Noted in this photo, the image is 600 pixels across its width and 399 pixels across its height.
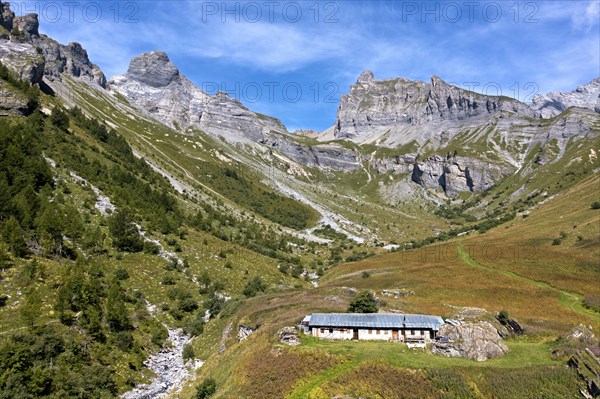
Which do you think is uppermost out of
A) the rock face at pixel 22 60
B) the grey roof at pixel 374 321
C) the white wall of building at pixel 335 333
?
the rock face at pixel 22 60

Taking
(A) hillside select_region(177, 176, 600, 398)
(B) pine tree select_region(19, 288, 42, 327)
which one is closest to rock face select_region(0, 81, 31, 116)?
(B) pine tree select_region(19, 288, 42, 327)

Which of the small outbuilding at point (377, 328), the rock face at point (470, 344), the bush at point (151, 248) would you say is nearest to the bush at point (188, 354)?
the small outbuilding at point (377, 328)

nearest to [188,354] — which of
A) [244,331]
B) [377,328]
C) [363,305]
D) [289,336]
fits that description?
[244,331]

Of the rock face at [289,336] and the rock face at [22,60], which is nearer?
the rock face at [289,336]

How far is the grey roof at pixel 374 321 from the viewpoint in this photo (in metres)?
33.6

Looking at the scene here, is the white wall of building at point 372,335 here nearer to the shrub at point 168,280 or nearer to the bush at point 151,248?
the shrub at point 168,280

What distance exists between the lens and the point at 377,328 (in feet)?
112

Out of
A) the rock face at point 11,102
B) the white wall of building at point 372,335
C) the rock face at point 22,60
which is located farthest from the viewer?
the rock face at point 22,60

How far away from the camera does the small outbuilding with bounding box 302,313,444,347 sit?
33.4 meters

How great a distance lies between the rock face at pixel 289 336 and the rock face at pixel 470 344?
11.3 meters

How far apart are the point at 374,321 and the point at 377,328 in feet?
2.42

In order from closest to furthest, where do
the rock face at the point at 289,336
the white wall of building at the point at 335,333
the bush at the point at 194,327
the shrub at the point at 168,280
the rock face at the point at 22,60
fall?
1. the rock face at the point at 289,336
2. the white wall of building at the point at 335,333
3. the bush at the point at 194,327
4. the shrub at the point at 168,280
5. the rock face at the point at 22,60

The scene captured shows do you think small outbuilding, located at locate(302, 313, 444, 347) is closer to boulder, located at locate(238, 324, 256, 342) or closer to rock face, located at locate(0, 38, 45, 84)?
boulder, located at locate(238, 324, 256, 342)

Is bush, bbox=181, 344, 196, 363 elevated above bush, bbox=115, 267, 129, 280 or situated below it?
below
